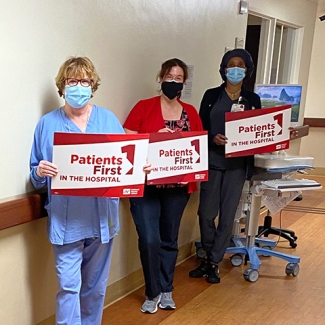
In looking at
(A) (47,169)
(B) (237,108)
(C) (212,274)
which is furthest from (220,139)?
(A) (47,169)

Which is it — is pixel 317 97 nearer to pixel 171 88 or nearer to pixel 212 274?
pixel 212 274

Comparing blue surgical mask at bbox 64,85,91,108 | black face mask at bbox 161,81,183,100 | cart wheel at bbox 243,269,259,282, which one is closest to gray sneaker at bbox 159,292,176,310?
cart wheel at bbox 243,269,259,282

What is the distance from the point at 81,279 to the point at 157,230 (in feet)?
1.97

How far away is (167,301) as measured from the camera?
2844mm

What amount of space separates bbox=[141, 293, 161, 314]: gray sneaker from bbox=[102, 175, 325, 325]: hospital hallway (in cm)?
3

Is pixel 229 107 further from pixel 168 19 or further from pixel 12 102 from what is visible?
pixel 12 102

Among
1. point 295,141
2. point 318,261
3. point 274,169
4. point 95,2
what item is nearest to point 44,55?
point 95,2

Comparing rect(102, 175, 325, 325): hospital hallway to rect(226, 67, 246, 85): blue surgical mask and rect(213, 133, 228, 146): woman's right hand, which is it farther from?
rect(226, 67, 246, 85): blue surgical mask

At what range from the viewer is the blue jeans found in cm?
270

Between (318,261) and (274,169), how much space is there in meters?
0.95

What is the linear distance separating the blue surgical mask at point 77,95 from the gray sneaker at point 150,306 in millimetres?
1315

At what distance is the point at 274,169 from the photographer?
334 cm

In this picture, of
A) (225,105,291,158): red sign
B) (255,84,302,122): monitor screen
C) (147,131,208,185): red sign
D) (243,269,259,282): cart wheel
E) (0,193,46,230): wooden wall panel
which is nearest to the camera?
(0,193,46,230): wooden wall panel

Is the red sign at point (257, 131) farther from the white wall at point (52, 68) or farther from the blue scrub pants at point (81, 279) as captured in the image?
the blue scrub pants at point (81, 279)
